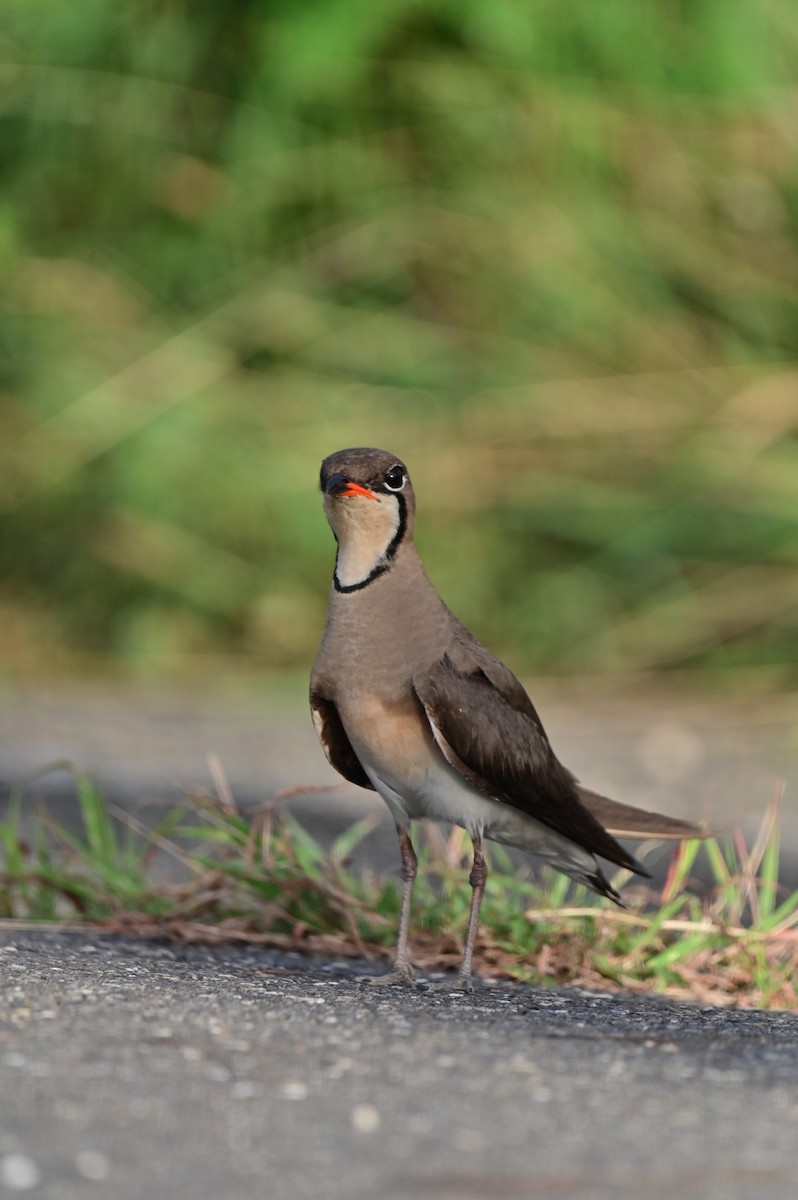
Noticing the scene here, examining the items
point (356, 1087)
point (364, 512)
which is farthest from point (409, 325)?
point (356, 1087)

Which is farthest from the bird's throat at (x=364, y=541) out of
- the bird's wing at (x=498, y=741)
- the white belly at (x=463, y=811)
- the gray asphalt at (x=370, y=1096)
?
the gray asphalt at (x=370, y=1096)

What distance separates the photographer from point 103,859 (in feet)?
13.9

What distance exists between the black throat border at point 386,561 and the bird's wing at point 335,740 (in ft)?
0.68

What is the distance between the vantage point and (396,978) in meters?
3.35

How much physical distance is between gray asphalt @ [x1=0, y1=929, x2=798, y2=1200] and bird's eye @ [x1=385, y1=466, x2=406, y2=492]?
0.98 meters

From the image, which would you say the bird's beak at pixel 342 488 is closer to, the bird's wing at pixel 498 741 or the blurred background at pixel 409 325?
the bird's wing at pixel 498 741

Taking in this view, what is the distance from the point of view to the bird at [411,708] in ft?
11.1

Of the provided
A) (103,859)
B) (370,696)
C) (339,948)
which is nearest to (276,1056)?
(370,696)

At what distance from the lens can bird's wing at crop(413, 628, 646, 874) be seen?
337 centimetres

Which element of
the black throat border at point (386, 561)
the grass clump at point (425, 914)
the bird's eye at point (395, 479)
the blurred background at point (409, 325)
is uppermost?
the blurred background at point (409, 325)

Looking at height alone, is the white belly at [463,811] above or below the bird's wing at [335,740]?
below

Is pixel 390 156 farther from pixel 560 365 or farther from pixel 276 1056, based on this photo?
pixel 276 1056

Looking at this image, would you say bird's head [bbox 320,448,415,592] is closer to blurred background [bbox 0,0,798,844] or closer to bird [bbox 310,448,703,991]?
bird [bbox 310,448,703,991]

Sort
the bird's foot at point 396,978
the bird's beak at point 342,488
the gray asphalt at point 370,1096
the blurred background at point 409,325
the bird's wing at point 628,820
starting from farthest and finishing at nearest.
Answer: the blurred background at point 409,325, the bird's wing at point 628,820, the bird's beak at point 342,488, the bird's foot at point 396,978, the gray asphalt at point 370,1096
